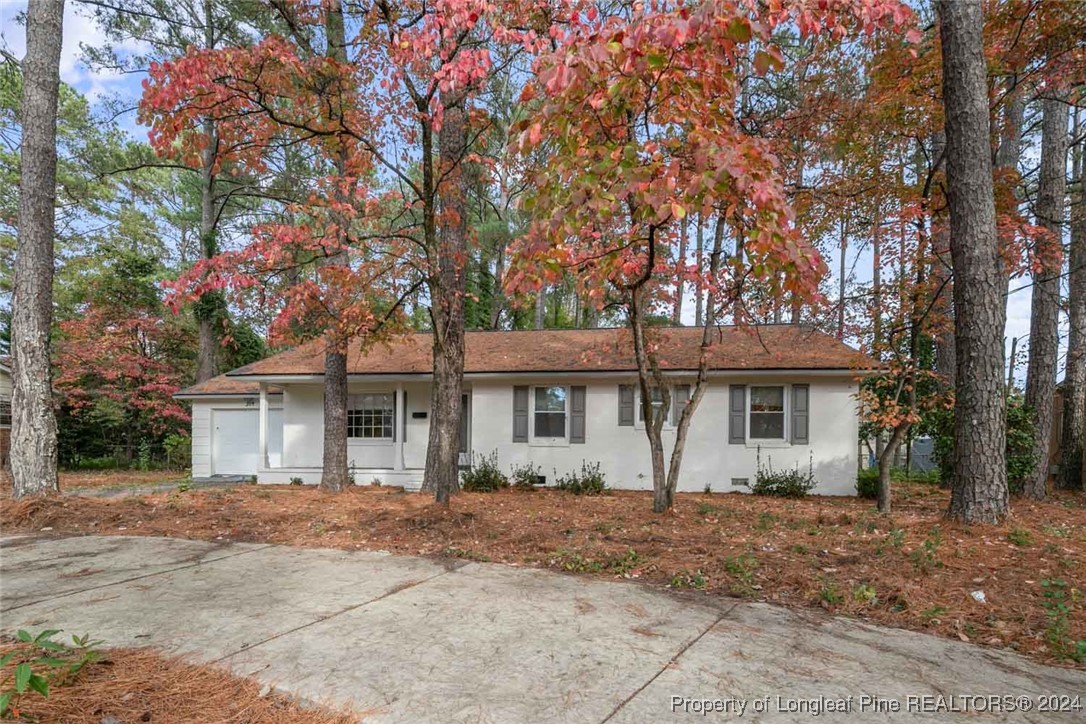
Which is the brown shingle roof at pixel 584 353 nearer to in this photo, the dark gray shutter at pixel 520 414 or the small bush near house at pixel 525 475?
the dark gray shutter at pixel 520 414

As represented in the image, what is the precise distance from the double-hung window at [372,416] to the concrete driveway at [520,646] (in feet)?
29.4

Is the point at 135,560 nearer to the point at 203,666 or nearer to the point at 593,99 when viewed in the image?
the point at 203,666

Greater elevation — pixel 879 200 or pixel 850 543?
pixel 879 200

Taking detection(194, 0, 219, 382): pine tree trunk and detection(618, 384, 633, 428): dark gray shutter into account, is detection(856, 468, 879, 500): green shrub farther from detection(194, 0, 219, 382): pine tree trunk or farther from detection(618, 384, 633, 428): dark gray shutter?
detection(194, 0, 219, 382): pine tree trunk

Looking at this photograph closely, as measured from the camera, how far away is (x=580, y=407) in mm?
12367

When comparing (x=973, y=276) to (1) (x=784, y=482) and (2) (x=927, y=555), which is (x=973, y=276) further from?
(1) (x=784, y=482)

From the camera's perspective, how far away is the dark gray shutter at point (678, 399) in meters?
11.9

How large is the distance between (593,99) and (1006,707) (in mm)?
3689

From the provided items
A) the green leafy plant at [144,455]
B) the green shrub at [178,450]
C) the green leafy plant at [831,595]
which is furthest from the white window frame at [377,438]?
the green leafy plant at [831,595]

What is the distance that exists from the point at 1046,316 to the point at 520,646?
11573mm

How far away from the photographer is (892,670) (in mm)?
2904

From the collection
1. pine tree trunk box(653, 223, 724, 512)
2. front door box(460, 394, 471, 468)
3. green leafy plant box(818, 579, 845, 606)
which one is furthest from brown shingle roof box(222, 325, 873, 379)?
green leafy plant box(818, 579, 845, 606)

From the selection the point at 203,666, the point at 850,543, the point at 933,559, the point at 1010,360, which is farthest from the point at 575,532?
the point at 1010,360

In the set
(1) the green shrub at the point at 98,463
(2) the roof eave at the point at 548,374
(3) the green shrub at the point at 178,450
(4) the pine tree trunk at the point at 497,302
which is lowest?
(1) the green shrub at the point at 98,463
